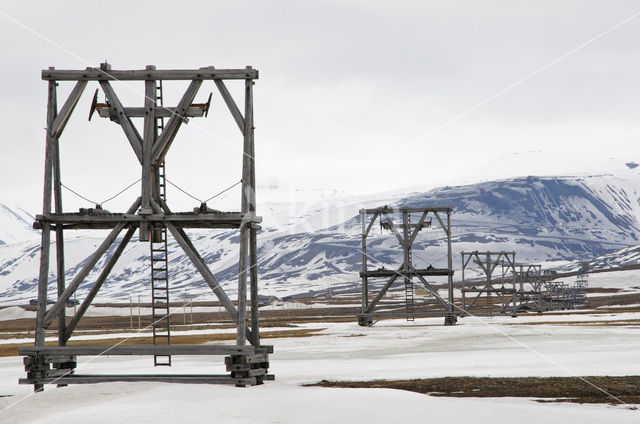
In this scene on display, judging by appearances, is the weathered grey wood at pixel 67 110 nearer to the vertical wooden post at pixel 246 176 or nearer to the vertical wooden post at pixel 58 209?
the vertical wooden post at pixel 58 209

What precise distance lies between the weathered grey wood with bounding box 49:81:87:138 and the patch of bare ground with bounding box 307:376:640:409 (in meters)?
8.59

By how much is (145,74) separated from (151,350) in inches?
251

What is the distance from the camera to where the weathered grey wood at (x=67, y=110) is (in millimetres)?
20328

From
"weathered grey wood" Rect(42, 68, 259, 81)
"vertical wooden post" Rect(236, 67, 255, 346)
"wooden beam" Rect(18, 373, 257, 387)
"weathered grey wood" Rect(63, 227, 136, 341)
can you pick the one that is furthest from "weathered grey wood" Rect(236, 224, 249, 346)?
"weathered grey wood" Rect(42, 68, 259, 81)

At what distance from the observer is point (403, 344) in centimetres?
3431

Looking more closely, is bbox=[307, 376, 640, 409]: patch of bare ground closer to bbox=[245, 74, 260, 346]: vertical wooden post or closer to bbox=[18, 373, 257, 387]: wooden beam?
bbox=[18, 373, 257, 387]: wooden beam

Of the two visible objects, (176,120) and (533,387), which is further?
(176,120)

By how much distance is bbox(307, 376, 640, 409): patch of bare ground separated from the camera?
15.1m

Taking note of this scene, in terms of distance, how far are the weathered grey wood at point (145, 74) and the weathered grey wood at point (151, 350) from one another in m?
6.10

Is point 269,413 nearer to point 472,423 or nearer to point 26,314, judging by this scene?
point 472,423

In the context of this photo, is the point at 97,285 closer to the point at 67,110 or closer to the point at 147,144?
the point at 147,144

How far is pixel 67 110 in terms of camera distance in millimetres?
20328

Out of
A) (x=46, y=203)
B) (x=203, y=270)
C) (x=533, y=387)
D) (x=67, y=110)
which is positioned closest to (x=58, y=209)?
(x=46, y=203)

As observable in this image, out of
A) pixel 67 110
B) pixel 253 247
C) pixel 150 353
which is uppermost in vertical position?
pixel 67 110
